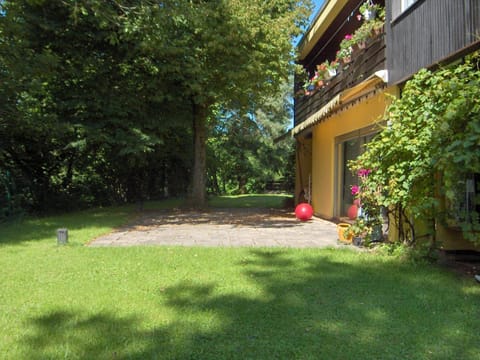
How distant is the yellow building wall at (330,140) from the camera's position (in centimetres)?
889

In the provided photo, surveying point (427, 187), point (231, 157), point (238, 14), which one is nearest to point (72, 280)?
point (427, 187)

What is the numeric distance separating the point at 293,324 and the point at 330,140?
9.15 metres

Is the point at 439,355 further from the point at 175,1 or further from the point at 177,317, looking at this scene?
the point at 175,1

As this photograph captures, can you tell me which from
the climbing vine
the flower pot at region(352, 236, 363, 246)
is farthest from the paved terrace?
the climbing vine

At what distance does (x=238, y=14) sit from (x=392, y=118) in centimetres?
707

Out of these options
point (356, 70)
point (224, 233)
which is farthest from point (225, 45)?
point (224, 233)

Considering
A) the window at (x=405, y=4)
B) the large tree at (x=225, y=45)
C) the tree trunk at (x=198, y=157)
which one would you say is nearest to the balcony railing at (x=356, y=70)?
the window at (x=405, y=4)

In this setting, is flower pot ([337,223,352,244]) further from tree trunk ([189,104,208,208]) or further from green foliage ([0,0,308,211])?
tree trunk ([189,104,208,208])

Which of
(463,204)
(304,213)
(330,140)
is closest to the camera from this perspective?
(463,204)

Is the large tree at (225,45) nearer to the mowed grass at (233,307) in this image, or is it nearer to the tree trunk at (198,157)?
the tree trunk at (198,157)

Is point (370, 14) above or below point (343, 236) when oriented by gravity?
above

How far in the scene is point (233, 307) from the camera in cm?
386

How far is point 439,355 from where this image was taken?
2.85 meters

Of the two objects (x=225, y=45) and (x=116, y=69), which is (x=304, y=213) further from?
(x=116, y=69)
